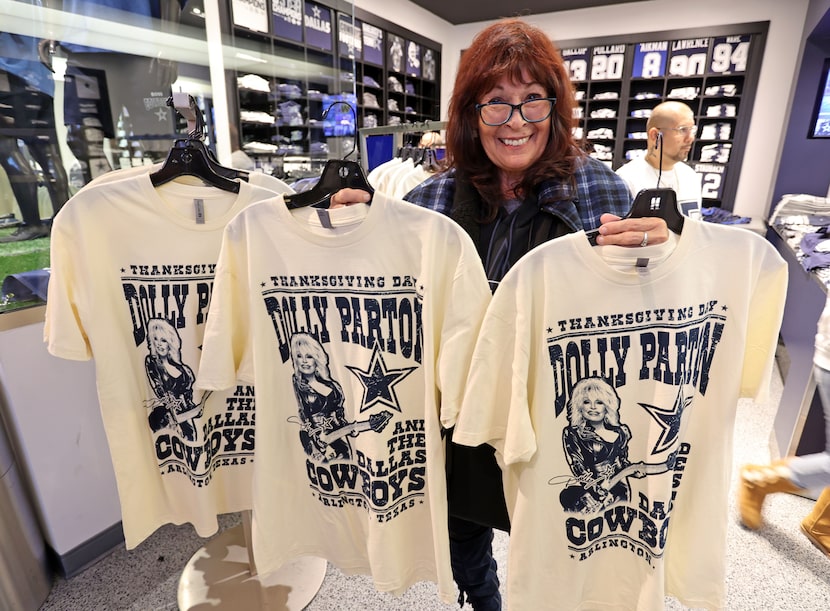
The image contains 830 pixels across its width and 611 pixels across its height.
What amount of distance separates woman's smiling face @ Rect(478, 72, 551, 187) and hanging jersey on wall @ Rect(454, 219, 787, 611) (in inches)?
12.6

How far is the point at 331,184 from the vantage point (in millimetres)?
1011

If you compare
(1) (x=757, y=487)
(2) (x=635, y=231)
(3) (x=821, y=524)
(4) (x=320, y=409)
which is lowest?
(3) (x=821, y=524)

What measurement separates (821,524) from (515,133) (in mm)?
2179

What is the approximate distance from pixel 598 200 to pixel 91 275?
1.25 metres

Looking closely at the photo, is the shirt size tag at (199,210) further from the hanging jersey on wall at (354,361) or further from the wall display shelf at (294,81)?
the wall display shelf at (294,81)

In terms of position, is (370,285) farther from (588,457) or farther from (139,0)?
(139,0)

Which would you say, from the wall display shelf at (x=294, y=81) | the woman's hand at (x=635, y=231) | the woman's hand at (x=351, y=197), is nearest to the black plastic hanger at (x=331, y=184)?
the woman's hand at (x=351, y=197)

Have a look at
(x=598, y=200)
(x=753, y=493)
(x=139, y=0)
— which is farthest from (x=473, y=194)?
(x=139, y=0)

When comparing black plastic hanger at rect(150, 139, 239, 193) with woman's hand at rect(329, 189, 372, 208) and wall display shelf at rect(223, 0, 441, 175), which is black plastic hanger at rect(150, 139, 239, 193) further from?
wall display shelf at rect(223, 0, 441, 175)

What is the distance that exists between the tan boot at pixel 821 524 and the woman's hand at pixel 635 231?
1.86 meters

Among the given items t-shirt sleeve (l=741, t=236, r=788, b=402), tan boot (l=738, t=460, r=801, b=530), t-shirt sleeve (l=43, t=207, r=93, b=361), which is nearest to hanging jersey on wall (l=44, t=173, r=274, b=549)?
t-shirt sleeve (l=43, t=207, r=93, b=361)

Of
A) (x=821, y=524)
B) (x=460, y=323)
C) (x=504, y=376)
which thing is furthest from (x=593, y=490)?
(x=821, y=524)

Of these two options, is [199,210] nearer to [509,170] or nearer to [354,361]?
[354,361]

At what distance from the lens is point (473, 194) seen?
1.19 m
